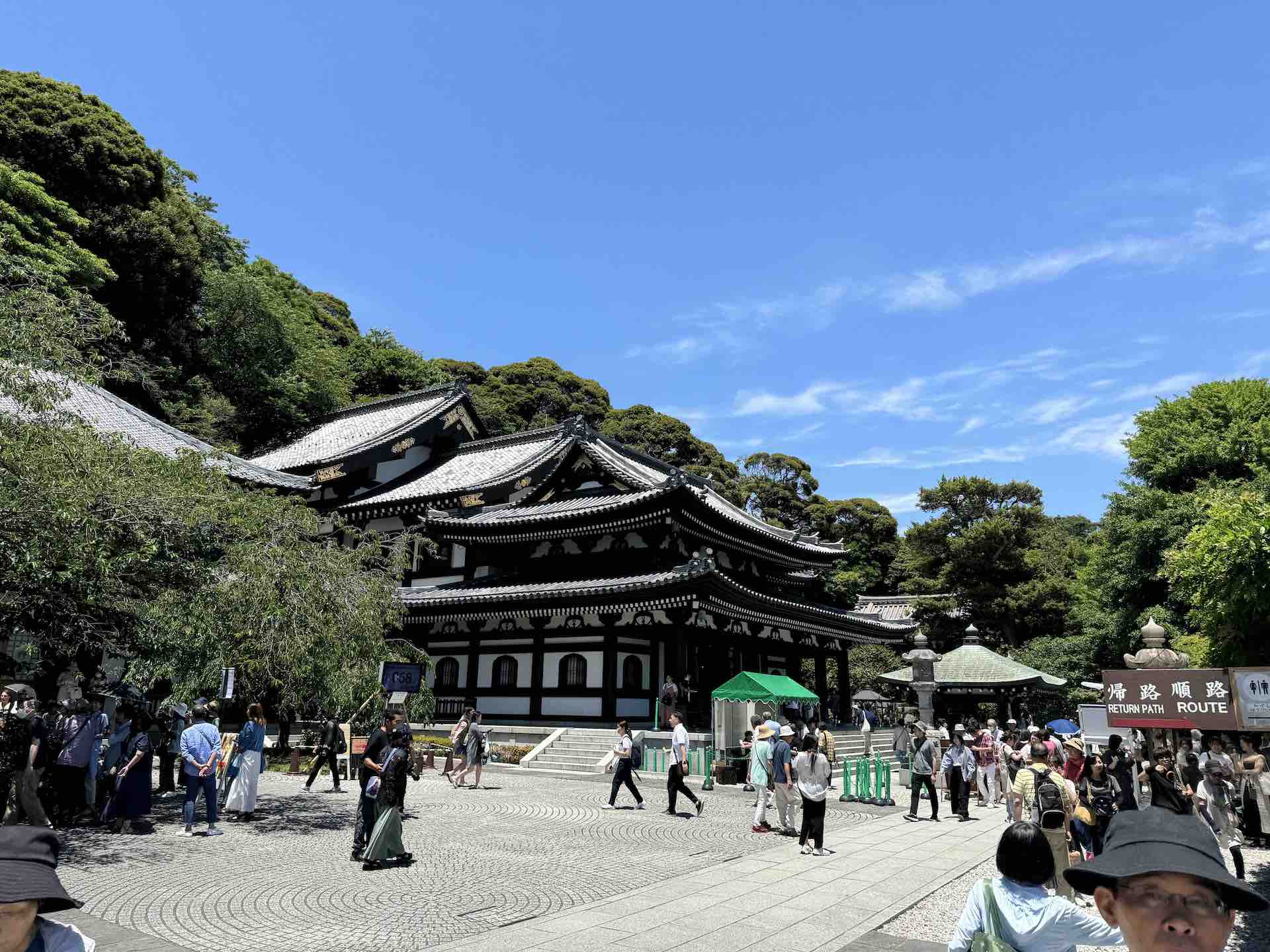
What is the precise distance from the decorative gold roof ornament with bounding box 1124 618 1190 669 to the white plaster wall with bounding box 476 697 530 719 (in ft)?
66.3

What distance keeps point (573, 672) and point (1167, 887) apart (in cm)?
2606

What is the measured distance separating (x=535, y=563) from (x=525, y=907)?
2249 cm

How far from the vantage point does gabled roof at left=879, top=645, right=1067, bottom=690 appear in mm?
29156

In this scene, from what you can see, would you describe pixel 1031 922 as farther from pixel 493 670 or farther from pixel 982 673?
pixel 982 673

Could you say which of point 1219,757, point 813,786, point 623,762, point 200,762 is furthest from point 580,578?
point 1219,757

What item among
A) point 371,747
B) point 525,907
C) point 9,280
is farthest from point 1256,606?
point 9,280

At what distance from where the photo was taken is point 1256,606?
14.4 m

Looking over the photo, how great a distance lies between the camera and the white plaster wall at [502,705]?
2769 cm

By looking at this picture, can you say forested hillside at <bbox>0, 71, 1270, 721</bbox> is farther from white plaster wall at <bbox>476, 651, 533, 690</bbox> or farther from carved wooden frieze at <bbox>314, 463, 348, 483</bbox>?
white plaster wall at <bbox>476, 651, 533, 690</bbox>

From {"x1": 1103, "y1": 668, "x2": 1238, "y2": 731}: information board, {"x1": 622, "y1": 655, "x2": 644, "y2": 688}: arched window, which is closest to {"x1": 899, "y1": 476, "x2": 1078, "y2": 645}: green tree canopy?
{"x1": 622, "y1": 655, "x2": 644, "y2": 688}: arched window

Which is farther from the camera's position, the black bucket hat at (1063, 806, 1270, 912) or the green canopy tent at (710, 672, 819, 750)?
the green canopy tent at (710, 672, 819, 750)

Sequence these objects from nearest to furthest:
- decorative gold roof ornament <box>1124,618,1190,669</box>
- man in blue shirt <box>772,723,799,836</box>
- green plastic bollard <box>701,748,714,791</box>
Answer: decorative gold roof ornament <box>1124,618,1190,669</box> → man in blue shirt <box>772,723,799,836</box> → green plastic bollard <box>701,748,714,791</box>

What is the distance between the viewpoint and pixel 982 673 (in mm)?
29375

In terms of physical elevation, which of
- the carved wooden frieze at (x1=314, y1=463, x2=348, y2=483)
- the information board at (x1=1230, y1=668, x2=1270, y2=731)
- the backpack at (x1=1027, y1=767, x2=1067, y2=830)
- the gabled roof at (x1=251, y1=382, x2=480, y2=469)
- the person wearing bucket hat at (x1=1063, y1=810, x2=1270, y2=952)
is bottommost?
the backpack at (x1=1027, y1=767, x2=1067, y2=830)
